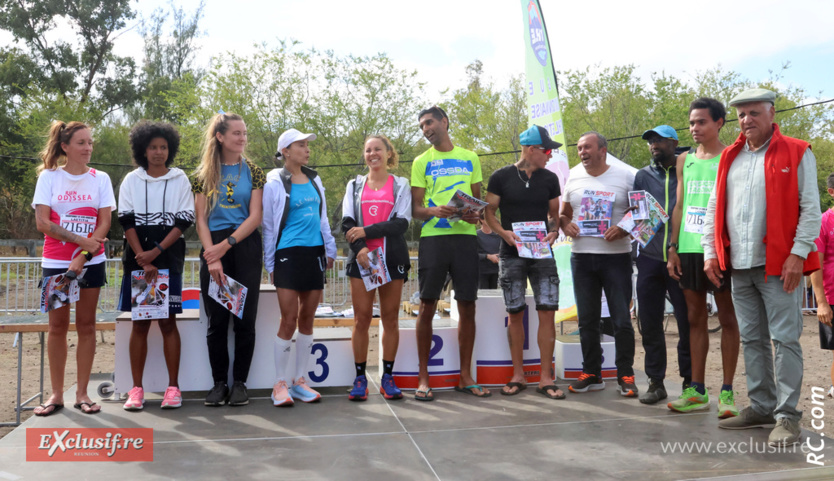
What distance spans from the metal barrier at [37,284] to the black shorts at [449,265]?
4.63m

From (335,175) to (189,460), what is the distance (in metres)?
26.1


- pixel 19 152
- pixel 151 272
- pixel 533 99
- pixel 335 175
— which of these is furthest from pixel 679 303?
pixel 19 152

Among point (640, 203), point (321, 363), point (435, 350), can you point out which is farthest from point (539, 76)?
point (321, 363)

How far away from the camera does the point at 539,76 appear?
991 cm

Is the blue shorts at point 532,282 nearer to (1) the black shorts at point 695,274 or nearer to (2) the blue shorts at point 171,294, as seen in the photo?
(1) the black shorts at point 695,274

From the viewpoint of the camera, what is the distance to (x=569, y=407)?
182 inches

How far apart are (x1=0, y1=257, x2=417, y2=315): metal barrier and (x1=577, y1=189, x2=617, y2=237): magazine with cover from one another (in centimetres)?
548

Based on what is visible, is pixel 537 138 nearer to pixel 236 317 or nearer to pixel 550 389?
pixel 550 389

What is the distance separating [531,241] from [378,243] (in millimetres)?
1187

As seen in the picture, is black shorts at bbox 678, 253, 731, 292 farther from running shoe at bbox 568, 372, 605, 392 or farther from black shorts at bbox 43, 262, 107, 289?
black shorts at bbox 43, 262, 107, 289

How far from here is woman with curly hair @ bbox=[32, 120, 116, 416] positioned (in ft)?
14.1

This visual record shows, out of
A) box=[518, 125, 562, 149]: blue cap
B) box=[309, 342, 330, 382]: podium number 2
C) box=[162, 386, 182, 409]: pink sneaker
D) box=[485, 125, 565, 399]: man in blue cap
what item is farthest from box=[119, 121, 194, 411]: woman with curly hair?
box=[518, 125, 562, 149]: blue cap

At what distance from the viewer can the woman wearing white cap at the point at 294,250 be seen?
4562 mm

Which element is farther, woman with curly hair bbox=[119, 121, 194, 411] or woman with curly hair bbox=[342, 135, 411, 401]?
woman with curly hair bbox=[342, 135, 411, 401]
